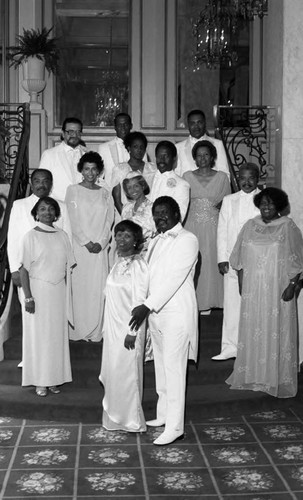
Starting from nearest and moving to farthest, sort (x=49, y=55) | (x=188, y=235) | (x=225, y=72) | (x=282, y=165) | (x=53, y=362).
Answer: (x=188, y=235) < (x=53, y=362) < (x=282, y=165) < (x=49, y=55) < (x=225, y=72)

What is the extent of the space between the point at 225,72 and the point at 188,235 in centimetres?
686

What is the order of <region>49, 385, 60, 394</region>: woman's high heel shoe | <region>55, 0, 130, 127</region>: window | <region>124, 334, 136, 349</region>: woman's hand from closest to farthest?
<region>124, 334, 136, 349</region>: woman's hand < <region>49, 385, 60, 394</region>: woman's high heel shoe < <region>55, 0, 130, 127</region>: window

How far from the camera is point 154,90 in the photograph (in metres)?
13.0

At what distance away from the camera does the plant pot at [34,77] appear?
1228 cm

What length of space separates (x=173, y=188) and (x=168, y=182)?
89 millimetres

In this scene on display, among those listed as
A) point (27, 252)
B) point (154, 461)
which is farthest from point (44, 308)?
point (154, 461)

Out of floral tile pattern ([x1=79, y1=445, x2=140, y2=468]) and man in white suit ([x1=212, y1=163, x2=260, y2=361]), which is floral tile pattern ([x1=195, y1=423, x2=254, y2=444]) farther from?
man in white suit ([x1=212, y1=163, x2=260, y2=361])

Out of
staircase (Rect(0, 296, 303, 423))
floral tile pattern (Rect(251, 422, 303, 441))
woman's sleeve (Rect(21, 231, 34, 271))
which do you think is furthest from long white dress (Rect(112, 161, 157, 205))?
floral tile pattern (Rect(251, 422, 303, 441))

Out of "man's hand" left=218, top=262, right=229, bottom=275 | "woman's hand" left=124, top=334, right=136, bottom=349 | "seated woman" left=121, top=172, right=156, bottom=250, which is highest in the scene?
"seated woman" left=121, top=172, right=156, bottom=250

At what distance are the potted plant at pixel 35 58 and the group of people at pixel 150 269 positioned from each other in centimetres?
321

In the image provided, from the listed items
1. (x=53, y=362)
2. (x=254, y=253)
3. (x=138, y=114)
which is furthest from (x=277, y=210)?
(x=138, y=114)

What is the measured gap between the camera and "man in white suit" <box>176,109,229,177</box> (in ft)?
30.8

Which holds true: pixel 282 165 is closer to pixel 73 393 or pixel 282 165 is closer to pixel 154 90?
pixel 73 393

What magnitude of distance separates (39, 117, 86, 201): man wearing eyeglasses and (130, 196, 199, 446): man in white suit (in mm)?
2572
